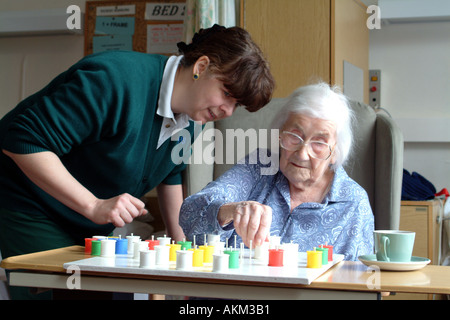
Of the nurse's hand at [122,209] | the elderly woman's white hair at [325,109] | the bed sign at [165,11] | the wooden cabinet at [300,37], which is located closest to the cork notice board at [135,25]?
the bed sign at [165,11]

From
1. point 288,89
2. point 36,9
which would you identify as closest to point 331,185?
point 288,89

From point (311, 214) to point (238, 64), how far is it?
18.0 inches

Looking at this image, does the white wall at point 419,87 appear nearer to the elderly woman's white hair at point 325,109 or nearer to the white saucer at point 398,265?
the elderly woman's white hair at point 325,109

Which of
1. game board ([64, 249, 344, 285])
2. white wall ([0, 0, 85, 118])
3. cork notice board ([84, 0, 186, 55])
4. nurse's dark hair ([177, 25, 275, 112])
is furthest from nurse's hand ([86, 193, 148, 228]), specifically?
white wall ([0, 0, 85, 118])

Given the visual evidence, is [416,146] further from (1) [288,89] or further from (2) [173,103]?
(2) [173,103]

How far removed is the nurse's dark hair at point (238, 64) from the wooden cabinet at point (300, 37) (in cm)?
145

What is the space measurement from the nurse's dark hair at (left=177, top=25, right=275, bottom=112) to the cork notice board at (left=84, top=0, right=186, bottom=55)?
7.56 ft

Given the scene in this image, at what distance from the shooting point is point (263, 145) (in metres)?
1.92

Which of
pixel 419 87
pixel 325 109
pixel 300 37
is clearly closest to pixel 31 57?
pixel 300 37

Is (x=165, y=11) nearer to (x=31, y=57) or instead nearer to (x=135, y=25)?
(x=135, y=25)

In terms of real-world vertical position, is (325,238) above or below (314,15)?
below

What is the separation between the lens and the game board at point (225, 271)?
0.84 m
